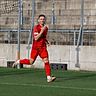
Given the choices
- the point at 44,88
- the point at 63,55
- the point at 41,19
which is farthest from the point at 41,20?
the point at 63,55

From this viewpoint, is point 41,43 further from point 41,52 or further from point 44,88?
point 44,88

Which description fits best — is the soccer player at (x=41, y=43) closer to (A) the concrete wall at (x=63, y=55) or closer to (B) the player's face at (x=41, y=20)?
(B) the player's face at (x=41, y=20)

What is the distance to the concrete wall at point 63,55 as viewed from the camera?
16.4m

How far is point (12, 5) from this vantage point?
21.1m

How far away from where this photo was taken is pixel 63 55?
16.9 m

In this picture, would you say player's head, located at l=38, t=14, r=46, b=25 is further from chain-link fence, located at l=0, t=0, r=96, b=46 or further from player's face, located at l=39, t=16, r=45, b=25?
chain-link fence, located at l=0, t=0, r=96, b=46

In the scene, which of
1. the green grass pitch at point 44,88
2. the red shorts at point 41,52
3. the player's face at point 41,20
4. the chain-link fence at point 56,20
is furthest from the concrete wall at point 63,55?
the player's face at point 41,20

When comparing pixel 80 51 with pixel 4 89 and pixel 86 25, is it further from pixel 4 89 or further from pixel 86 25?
pixel 4 89

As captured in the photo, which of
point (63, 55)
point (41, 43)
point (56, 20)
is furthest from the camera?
point (56, 20)

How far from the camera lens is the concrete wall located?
16406 mm

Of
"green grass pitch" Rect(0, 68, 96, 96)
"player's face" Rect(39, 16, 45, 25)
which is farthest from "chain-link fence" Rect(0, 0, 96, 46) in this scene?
"green grass pitch" Rect(0, 68, 96, 96)

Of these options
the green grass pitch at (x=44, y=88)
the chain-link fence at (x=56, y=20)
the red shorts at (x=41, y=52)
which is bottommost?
the green grass pitch at (x=44, y=88)

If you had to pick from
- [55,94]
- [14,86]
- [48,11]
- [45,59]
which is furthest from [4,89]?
[48,11]

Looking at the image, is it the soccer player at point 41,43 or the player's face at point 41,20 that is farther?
the soccer player at point 41,43
